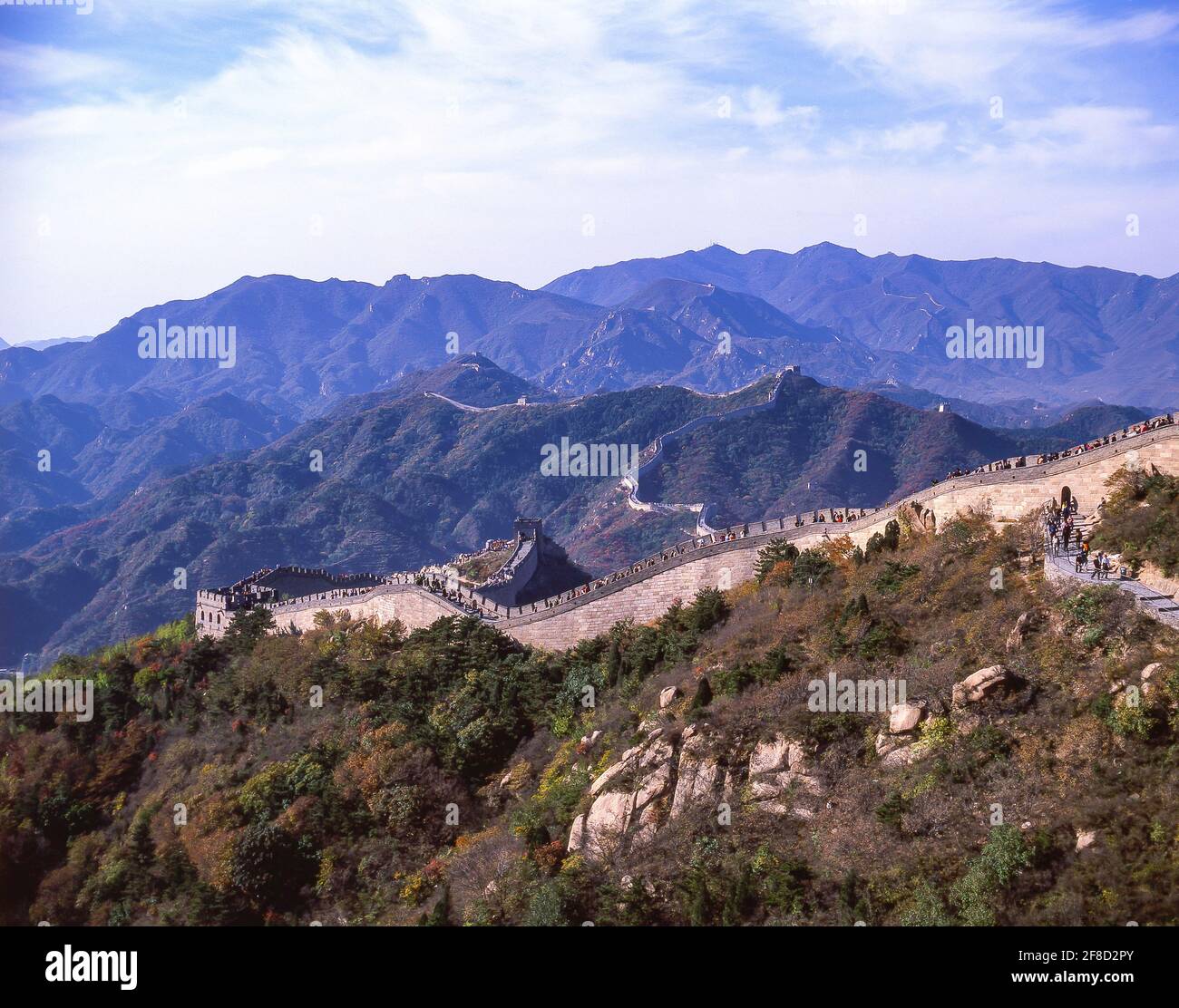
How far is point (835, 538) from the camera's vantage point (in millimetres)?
34844

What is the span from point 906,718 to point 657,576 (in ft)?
53.5

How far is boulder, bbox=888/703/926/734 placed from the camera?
22094mm

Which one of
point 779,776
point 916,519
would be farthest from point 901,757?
point 916,519

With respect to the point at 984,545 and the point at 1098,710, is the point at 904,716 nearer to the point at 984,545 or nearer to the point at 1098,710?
the point at 1098,710

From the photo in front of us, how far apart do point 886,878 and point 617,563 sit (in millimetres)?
100111

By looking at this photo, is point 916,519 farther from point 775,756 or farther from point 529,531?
point 529,531

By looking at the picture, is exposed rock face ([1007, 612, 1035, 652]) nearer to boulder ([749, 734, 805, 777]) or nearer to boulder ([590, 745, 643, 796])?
boulder ([749, 734, 805, 777])

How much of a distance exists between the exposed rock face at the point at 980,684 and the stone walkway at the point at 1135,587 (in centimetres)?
274

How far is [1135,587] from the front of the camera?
22.8m

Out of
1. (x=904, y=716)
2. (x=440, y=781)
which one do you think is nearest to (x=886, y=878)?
(x=904, y=716)

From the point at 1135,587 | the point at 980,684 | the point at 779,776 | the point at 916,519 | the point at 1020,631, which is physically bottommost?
the point at 779,776

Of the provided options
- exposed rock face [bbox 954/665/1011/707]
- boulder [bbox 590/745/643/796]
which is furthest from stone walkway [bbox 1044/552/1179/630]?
boulder [bbox 590/745/643/796]

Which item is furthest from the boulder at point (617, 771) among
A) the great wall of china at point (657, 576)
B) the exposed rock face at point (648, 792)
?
the great wall of china at point (657, 576)

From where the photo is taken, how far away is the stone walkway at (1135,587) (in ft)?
69.2
